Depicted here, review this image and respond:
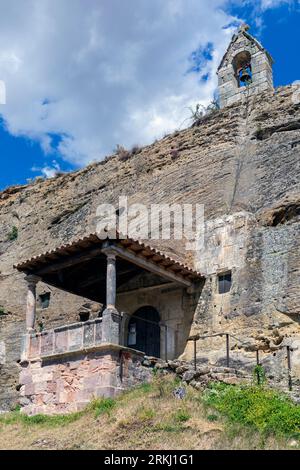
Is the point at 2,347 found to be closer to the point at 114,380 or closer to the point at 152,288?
the point at 152,288

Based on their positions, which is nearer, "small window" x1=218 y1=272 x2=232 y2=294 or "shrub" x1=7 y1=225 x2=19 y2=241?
"small window" x1=218 y1=272 x2=232 y2=294

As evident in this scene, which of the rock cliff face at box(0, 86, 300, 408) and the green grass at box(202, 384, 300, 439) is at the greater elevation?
the rock cliff face at box(0, 86, 300, 408)

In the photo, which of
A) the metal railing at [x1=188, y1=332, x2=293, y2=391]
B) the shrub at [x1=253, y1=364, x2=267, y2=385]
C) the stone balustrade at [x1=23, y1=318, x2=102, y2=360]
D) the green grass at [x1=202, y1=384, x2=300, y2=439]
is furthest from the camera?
the stone balustrade at [x1=23, y1=318, x2=102, y2=360]

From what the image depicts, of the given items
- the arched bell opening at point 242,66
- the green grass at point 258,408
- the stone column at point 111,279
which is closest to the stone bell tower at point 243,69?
the arched bell opening at point 242,66

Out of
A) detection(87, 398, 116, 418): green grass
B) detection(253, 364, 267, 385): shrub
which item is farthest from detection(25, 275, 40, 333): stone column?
detection(253, 364, 267, 385): shrub

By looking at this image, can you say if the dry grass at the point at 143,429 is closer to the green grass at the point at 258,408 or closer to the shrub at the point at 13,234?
the green grass at the point at 258,408

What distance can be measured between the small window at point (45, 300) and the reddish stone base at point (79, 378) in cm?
618

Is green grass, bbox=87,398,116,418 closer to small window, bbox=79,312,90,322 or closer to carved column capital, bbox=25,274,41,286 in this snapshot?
carved column capital, bbox=25,274,41,286

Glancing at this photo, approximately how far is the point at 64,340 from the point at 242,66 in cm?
1106

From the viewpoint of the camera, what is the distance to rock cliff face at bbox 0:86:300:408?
15.0 m

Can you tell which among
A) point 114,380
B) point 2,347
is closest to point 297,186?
point 114,380

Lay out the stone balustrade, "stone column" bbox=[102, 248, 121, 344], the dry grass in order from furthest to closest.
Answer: the stone balustrade
"stone column" bbox=[102, 248, 121, 344]
the dry grass

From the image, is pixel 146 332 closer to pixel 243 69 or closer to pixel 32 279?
pixel 32 279

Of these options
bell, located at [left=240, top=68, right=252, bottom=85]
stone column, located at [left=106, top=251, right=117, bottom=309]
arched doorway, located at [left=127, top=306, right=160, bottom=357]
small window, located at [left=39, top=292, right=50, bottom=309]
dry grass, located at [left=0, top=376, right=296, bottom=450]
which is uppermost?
bell, located at [left=240, top=68, right=252, bottom=85]
